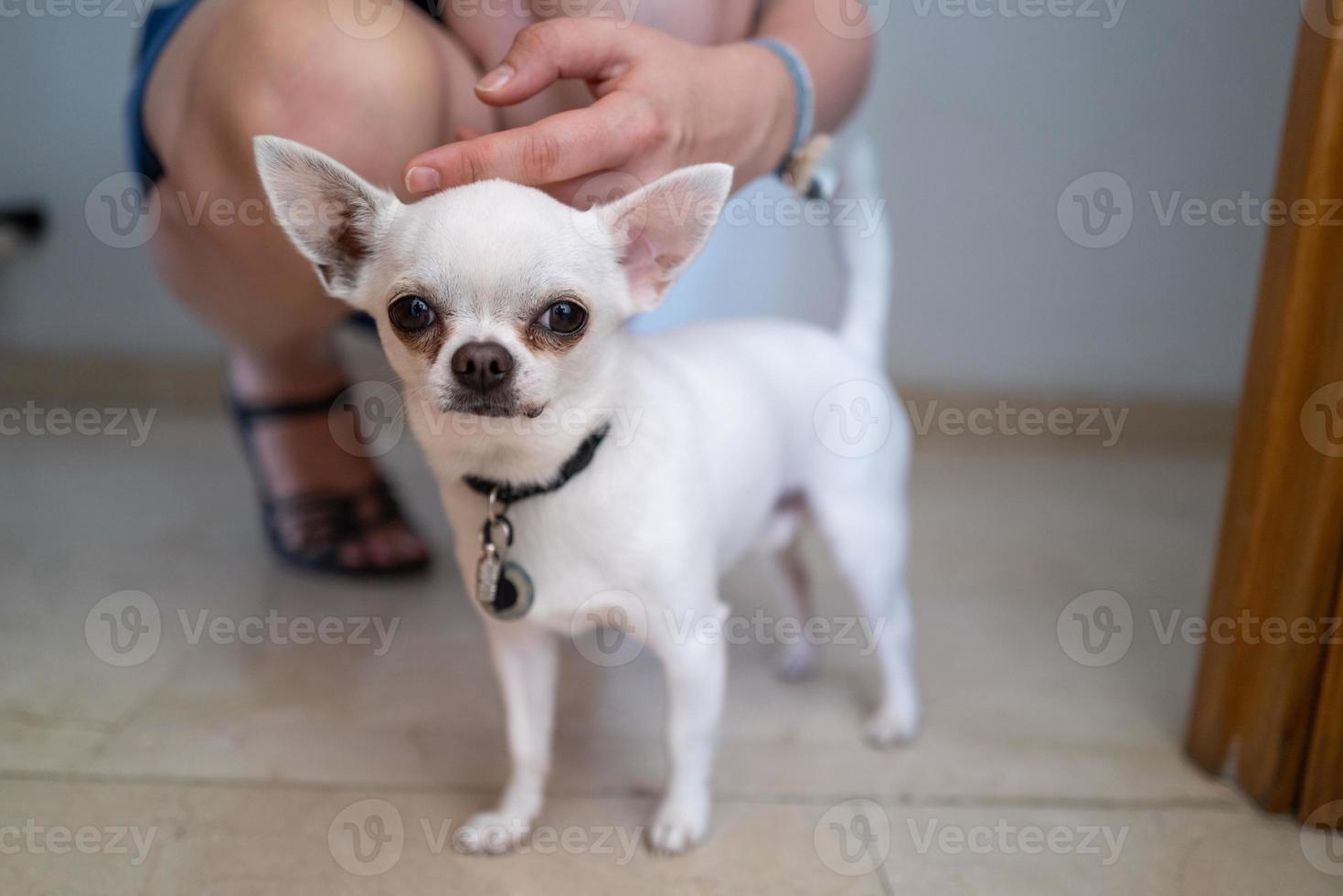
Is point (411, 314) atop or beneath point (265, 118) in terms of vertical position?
beneath

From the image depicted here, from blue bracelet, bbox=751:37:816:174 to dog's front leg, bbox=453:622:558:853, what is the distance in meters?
0.56

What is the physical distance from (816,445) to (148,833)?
78 cm


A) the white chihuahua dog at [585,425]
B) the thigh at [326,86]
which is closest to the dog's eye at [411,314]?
the white chihuahua dog at [585,425]

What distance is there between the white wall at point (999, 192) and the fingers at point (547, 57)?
4.00 feet

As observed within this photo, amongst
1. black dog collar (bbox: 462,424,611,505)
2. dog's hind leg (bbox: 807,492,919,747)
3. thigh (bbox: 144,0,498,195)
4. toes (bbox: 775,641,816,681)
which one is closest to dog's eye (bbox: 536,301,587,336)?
black dog collar (bbox: 462,424,611,505)

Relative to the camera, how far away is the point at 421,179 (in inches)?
35.5

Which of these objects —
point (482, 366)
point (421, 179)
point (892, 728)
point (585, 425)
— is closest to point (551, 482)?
point (585, 425)

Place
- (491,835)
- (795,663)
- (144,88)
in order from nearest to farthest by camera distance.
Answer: (491,835) → (144,88) → (795,663)

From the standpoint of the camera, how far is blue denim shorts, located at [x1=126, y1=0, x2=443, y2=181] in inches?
50.6

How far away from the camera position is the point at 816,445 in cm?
126

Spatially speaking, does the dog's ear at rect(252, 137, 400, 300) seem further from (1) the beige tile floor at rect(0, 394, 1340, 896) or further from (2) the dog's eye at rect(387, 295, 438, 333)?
(1) the beige tile floor at rect(0, 394, 1340, 896)

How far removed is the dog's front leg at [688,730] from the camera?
1.04 metres

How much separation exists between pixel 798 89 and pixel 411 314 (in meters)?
0.49

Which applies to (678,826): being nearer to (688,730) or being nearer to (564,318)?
(688,730)
